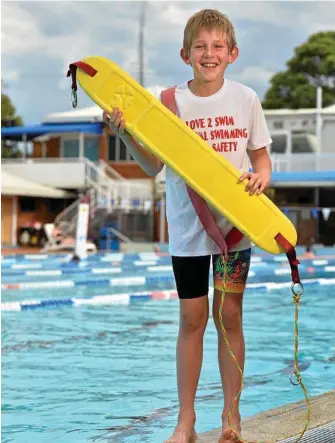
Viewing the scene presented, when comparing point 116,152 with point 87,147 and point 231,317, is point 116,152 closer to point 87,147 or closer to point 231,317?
point 87,147

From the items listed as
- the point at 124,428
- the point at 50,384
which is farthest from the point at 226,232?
the point at 50,384

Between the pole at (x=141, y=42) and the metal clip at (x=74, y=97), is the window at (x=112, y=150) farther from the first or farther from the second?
the metal clip at (x=74, y=97)

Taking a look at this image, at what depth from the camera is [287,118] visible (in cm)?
3394

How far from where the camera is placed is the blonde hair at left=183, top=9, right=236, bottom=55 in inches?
126

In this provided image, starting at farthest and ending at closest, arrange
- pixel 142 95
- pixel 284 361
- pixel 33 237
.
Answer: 1. pixel 33 237
2. pixel 284 361
3. pixel 142 95

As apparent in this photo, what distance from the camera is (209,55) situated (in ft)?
10.4

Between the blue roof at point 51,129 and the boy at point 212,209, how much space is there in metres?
29.6

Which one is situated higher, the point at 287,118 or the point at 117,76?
the point at 287,118

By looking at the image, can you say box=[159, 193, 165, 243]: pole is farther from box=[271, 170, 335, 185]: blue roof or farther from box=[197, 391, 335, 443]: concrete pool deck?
box=[197, 391, 335, 443]: concrete pool deck

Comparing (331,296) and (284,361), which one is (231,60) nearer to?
(284,361)

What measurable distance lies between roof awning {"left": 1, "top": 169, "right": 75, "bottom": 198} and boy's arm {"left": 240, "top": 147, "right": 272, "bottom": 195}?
2587cm

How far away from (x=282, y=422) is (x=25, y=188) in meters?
27.7

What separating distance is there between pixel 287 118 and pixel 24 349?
2806 cm

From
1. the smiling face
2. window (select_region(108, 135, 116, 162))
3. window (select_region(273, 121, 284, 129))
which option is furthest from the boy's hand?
window (select_region(108, 135, 116, 162))
